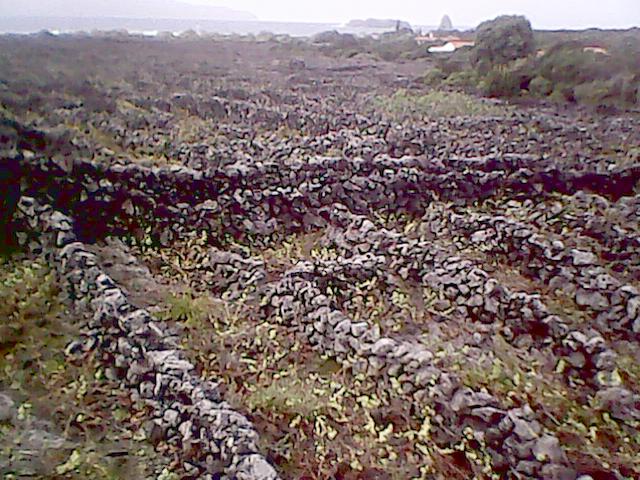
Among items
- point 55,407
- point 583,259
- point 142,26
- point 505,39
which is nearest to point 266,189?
point 142,26

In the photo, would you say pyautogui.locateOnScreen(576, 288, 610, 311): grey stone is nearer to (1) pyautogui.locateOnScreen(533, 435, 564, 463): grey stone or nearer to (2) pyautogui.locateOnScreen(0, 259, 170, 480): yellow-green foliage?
(1) pyautogui.locateOnScreen(533, 435, 564, 463): grey stone

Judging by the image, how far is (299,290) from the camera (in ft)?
19.7

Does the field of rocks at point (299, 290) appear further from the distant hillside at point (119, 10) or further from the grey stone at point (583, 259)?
the distant hillside at point (119, 10)

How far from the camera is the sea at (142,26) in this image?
625cm

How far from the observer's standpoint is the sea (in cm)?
625

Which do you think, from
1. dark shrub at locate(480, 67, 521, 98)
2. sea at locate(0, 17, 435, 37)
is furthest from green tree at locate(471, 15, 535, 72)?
sea at locate(0, 17, 435, 37)

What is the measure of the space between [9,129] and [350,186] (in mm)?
4232

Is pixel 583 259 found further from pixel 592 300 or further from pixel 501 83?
pixel 501 83

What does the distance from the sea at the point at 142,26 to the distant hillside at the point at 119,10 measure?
58 mm

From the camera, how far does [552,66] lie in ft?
36.2

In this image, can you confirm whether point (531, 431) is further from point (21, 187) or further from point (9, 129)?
point (9, 129)

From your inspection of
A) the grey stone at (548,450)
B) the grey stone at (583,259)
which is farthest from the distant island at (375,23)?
the grey stone at (548,450)

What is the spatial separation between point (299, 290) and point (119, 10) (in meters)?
3.98

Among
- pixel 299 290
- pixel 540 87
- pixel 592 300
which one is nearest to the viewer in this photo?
pixel 592 300
